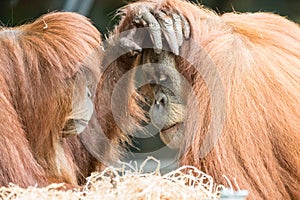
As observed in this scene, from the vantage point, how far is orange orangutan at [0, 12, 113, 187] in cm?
203

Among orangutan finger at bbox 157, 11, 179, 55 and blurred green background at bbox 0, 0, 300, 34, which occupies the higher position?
orangutan finger at bbox 157, 11, 179, 55

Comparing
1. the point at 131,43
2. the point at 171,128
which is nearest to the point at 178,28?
the point at 131,43

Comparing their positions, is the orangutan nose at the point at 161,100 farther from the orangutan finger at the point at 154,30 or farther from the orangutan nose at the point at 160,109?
the orangutan finger at the point at 154,30

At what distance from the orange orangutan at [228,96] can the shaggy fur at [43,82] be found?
171 millimetres

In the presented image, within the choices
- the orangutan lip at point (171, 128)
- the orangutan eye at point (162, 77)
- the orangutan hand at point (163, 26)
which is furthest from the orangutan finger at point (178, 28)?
the orangutan lip at point (171, 128)

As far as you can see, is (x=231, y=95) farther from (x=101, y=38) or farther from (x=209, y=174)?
(x=101, y=38)

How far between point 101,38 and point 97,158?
1.41ft

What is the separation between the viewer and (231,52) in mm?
1955

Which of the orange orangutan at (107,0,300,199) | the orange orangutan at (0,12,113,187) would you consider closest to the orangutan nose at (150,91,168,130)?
the orange orangutan at (107,0,300,199)

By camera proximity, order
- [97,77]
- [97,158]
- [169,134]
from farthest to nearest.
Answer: [97,158], [97,77], [169,134]

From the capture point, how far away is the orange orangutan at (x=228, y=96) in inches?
73.5

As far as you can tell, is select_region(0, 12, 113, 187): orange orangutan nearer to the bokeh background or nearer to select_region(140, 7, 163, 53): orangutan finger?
select_region(140, 7, 163, 53): orangutan finger

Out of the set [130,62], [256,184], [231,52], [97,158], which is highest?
[231,52]

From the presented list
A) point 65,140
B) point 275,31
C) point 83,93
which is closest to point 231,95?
point 275,31
